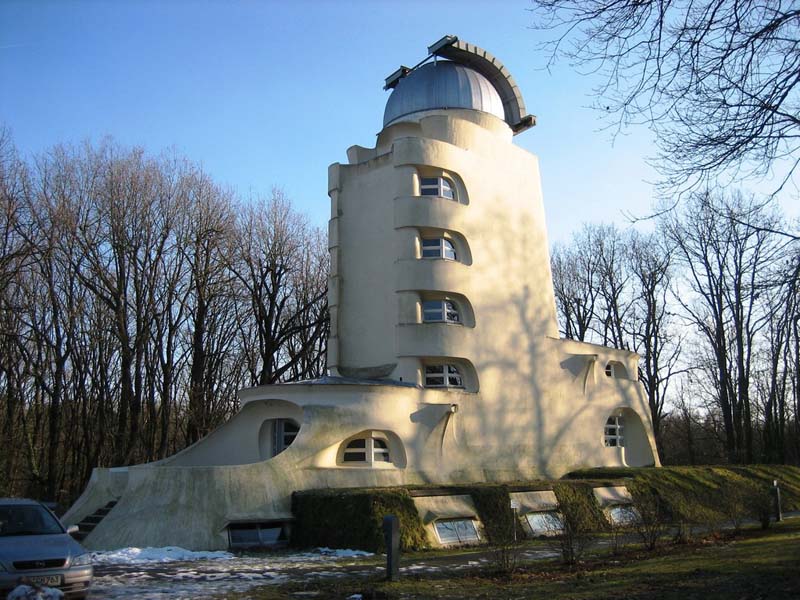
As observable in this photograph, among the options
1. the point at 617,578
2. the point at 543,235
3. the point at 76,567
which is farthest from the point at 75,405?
the point at 617,578

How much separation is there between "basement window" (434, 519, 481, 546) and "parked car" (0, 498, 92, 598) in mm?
9736

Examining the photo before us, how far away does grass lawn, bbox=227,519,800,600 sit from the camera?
987 centimetres

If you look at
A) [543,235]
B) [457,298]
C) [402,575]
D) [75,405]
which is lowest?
[402,575]

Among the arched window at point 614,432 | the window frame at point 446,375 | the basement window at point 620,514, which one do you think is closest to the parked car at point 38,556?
the window frame at point 446,375

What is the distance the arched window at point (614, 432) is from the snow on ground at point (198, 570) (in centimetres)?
1590

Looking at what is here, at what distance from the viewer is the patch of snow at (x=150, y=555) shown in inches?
605

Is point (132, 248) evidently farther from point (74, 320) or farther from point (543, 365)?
point (543, 365)

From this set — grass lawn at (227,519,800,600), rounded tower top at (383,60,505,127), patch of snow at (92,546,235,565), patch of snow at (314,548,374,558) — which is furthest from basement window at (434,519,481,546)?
rounded tower top at (383,60,505,127)

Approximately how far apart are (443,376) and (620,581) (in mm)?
13179

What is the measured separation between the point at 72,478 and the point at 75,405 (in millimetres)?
3517

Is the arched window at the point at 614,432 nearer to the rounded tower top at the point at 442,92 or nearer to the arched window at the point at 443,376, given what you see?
the arched window at the point at 443,376

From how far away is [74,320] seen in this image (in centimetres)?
3128

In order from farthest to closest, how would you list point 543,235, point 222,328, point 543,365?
point 222,328
point 543,235
point 543,365

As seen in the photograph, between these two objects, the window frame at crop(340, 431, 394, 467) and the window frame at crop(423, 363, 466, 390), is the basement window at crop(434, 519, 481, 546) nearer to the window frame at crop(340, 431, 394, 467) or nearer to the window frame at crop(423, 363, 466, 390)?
the window frame at crop(340, 431, 394, 467)
